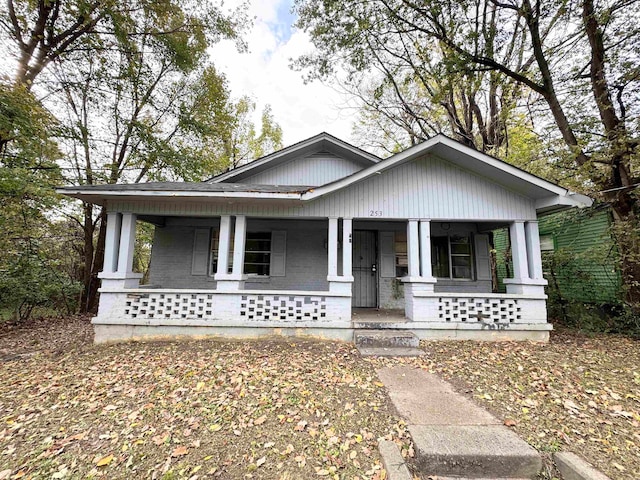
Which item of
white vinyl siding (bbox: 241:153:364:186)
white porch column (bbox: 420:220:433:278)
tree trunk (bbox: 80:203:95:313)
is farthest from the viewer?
tree trunk (bbox: 80:203:95:313)

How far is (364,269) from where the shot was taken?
753 centimetres

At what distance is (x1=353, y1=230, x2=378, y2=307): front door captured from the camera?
7402mm

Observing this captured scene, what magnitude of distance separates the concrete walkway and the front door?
4.11 metres

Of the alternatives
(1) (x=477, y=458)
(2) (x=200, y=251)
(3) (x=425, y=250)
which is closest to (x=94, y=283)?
(2) (x=200, y=251)

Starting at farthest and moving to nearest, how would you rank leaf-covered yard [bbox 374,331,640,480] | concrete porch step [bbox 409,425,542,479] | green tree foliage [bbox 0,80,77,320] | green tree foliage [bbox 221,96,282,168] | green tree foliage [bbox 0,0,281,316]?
green tree foliage [bbox 221,96,282,168] < green tree foliage [bbox 0,0,281,316] < green tree foliage [bbox 0,80,77,320] < leaf-covered yard [bbox 374,331,640,480] < concrete porch step [bbox 409,425,542,479]

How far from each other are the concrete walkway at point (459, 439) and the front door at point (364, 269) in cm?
411

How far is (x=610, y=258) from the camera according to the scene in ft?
18.9

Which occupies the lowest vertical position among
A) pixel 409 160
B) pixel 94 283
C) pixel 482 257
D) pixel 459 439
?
pixel 459 439

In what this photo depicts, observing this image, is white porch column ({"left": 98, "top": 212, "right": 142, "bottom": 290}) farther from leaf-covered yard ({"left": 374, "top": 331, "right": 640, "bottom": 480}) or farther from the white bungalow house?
leaf-covered yard ({"left": 374, "top": 331, "right": 640, "bottom": 480})

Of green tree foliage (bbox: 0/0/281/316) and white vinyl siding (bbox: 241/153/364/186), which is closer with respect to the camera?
green tree foliage (bbox: 0/0/281/316)

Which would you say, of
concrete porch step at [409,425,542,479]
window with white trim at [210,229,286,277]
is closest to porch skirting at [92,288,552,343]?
window with white trim at [210,229,286,277]

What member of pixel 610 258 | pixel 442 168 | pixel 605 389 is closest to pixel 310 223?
pixel 442 168

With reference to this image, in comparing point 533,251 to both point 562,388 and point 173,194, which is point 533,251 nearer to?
point 562,388

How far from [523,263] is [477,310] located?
4.56 ft
